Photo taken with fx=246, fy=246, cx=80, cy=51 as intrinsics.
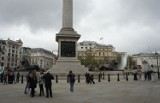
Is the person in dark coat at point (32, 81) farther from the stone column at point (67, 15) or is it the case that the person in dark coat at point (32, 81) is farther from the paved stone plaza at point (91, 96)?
the stone column at point (67, 15)

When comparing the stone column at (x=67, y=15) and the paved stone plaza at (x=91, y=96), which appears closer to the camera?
the paved stone plaza at (x=91, y=96)

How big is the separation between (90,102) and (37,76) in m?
5.76

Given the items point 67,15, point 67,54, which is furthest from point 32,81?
point 67,15

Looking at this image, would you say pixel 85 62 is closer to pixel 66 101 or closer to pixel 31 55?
pixel 31 55

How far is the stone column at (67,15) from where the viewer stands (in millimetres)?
45653

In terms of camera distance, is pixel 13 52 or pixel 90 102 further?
pixel 13 52

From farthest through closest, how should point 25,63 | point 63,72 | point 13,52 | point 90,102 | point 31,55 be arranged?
point 31,55
point 13,52
point 25,63
point 63,72
point 90,102

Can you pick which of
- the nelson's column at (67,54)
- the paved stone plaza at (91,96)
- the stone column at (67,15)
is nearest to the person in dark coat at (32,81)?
the paved stone plaza at (91,96)

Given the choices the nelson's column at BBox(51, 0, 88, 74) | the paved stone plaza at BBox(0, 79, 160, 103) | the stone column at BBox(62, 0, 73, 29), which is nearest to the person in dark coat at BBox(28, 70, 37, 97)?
the paved stone plaza at BBox(0, 79, 160, 103)

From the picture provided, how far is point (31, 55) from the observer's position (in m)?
187

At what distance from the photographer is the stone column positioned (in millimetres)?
45653

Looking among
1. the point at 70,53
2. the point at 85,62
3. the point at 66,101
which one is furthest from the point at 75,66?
the point at 85,62

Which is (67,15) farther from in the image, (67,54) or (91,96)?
(91,96)

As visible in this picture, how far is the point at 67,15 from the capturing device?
46.0 m
